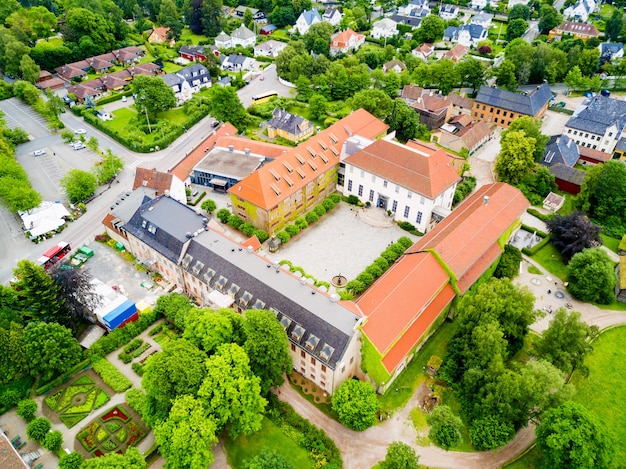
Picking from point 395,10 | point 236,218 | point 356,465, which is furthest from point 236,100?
point 395,10

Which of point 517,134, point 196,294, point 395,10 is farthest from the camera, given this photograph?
point 395,10

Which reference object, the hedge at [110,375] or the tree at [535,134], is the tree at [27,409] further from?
the tree at [535,134]

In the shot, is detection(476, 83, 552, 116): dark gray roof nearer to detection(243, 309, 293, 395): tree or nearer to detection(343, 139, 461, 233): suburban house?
detection(343, 139, 461, 233): suburban house

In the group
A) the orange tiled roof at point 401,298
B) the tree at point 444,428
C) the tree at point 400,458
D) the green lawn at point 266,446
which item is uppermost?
the orange tiled roof at point 401,298

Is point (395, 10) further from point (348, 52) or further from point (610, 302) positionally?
point (610, 302)

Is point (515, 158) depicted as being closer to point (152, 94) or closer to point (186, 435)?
point (186, 435)

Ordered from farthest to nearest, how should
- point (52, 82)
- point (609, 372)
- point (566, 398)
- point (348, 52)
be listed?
point (348, 52) → point (52, 82) → point (609, 372) → point (566, 398)

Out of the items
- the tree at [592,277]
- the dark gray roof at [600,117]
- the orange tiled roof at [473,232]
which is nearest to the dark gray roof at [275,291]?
the orange tiled roof at [473,232]

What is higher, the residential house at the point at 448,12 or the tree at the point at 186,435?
the tree at the point at 186,435
